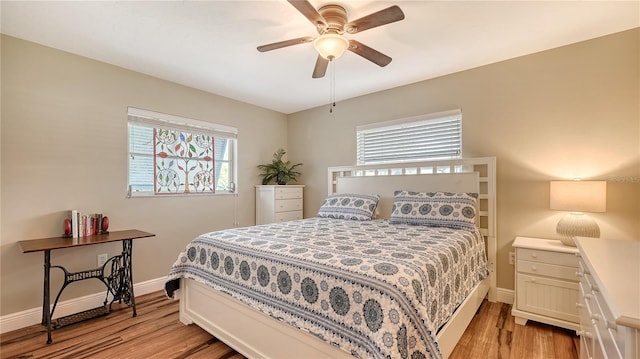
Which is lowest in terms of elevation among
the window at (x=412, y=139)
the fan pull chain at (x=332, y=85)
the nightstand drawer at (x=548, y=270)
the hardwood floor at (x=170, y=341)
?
the hardwood floor at (x=170, y=341)

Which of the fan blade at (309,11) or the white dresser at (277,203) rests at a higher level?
the fan blade at (309,11)

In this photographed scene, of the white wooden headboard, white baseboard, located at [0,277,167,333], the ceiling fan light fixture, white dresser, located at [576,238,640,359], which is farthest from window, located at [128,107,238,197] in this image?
white dresser, located at [576,238,640,359]

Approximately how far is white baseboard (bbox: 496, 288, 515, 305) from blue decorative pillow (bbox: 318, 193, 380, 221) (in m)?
→ 1.53

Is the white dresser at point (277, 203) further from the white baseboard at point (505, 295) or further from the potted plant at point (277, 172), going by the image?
the white baseboard at point (505, 295)

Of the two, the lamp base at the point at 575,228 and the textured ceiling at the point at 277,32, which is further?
the lamp base at the point at 575,228

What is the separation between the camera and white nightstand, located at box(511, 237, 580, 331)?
2.21m

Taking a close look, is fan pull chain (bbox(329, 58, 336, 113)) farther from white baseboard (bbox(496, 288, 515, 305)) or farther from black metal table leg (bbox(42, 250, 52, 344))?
black metal table leg (bbox(42, 250, 52, 344))

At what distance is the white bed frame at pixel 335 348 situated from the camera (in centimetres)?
167

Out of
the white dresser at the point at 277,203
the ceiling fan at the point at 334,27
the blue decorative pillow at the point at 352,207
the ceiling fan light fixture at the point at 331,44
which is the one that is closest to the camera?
the ceiling fan at the point at 334,27

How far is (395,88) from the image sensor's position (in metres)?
3.70

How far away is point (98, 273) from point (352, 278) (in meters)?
2.69

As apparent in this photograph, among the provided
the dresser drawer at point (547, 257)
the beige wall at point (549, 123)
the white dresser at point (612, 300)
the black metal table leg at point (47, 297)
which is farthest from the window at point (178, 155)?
the white dresser at point (612, 300)

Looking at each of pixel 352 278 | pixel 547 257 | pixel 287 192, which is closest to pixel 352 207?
pixel 287 192

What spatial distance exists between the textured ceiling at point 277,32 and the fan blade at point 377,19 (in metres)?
0.22
